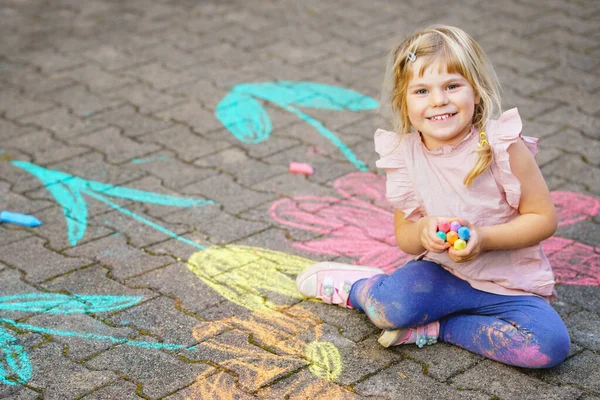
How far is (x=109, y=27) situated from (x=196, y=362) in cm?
355

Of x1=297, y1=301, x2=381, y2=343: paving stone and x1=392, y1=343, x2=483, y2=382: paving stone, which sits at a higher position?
x1=392, y1=343, x2=483, y2=382: paving stone

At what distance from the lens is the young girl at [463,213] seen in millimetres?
2475

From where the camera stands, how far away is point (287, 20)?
555 centimetres

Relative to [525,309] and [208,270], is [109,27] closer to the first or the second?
[208,270]

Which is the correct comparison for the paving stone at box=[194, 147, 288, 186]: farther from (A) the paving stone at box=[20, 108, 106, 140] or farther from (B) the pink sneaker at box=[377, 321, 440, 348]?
(B) the pink sneaker at box=[377, 321, 440, 348]

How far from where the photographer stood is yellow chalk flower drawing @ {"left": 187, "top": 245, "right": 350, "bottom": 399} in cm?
242

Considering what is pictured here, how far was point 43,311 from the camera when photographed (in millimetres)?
2785

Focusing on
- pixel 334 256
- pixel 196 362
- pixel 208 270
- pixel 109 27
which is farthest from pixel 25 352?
pixel 109 27

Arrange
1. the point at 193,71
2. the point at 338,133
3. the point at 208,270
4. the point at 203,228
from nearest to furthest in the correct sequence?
the point at 208,270
the point at 203,228
the point at 338,133
the point at 193,71

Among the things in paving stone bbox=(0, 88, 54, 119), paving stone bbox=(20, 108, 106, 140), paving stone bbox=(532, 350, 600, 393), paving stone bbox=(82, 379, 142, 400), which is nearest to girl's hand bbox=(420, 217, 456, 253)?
paving stone bbox=(532, 350, 600, 393)

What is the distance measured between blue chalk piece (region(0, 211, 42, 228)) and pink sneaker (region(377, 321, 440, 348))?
60.6 inches

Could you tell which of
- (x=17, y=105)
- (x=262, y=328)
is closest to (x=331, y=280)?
(x=262, y=328)

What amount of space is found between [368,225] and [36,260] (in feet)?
4.17

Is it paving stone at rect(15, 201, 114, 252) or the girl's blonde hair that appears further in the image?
paving stone at rect(15, 201, 114, 252)
